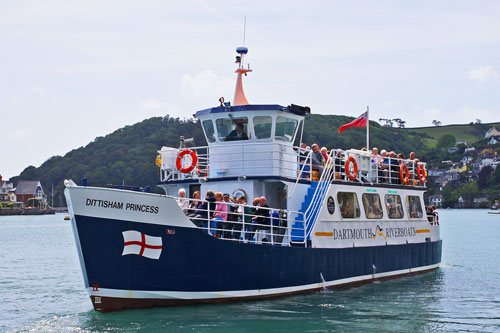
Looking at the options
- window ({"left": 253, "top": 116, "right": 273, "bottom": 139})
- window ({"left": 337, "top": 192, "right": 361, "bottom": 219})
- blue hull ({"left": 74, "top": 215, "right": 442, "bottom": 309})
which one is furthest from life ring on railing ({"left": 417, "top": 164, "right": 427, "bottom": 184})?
window ({"left": 253, "top": 116, "right": 273, "bottom": 139})

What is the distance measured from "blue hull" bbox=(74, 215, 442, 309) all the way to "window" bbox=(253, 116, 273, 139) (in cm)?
338

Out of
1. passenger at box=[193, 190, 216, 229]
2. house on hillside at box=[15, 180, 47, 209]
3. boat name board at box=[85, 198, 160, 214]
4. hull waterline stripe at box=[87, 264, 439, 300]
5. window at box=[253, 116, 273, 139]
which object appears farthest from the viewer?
house on hillside at box=[15, 180, 47, 209]

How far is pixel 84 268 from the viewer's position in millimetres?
14656

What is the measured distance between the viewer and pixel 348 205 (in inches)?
792

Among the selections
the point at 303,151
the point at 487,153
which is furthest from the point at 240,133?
the point at 487,153

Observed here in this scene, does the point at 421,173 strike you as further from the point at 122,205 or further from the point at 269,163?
the point at 122,205

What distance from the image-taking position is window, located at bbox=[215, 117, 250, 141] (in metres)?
19.0

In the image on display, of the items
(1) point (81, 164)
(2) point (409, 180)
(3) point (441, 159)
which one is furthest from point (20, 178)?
(2) point (409, 180)

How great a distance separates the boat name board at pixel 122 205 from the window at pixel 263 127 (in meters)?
4.88

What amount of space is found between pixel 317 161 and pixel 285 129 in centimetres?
139

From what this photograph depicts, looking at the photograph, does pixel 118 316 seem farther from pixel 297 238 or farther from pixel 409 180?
pixel 409 180

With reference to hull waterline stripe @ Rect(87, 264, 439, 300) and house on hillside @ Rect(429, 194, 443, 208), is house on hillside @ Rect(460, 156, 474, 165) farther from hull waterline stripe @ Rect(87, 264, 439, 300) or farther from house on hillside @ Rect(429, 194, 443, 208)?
hull waterline stripe @ Rect(87, 264, 439, 300)

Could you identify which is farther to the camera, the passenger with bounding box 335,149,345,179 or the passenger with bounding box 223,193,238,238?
the passenger with bounding box 335,149,345,179

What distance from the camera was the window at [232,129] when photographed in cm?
1895
